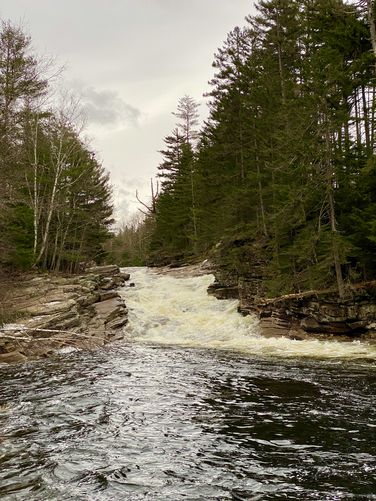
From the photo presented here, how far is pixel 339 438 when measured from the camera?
6.81 meters

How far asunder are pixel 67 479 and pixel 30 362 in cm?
963

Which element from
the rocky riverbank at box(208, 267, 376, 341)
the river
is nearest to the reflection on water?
the river

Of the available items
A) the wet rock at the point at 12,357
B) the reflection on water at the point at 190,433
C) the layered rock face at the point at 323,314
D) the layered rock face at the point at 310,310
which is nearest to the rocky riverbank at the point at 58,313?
the wet rock at the point at 12,357

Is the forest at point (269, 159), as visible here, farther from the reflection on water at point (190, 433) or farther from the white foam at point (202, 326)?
the reflection on water at point (190, 433)

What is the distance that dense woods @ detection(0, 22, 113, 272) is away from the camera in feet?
63.7

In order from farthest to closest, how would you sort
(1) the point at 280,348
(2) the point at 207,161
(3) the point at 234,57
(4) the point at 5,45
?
(2) the point at 207,161, (3) the point at 234,57, (4) the point at 5,45, (1) the point at 280,348

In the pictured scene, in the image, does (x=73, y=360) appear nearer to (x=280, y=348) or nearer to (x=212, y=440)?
(x=280, y=348)

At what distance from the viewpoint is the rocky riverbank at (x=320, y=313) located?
16.1m

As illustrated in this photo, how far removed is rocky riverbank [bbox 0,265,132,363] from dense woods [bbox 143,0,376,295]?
777cm

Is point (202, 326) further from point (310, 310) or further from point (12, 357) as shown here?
point (12, 357)

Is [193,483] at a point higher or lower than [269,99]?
lower

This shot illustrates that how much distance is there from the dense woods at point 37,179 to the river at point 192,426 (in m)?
9.24

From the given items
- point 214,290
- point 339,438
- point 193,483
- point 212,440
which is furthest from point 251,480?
point 214,290

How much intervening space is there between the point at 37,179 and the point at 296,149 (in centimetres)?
1843
